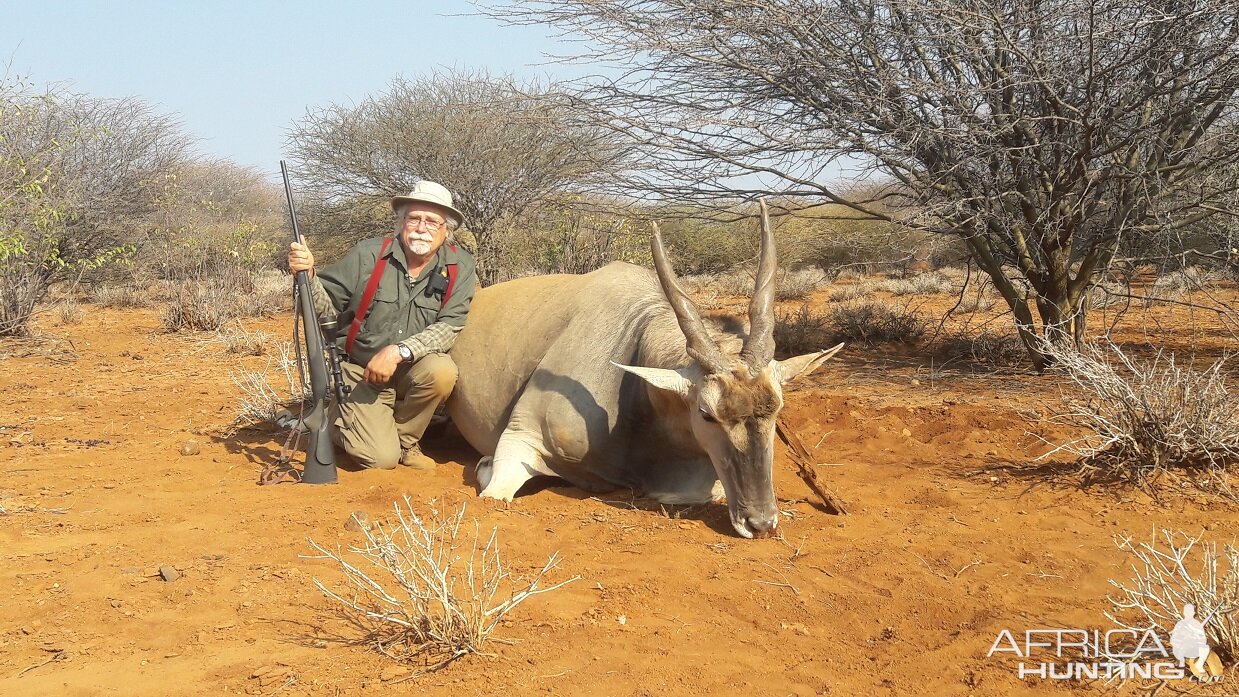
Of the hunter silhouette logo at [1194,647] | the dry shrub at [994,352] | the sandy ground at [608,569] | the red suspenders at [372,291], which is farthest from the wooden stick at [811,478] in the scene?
the dry shrub at [994,352]

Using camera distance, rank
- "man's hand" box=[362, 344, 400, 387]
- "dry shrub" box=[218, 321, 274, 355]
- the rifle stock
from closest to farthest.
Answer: the rifle stock < "man's hand" box=[362, 344, 400, 387] < "dry shrub" box=[218, 321, 274, 355]

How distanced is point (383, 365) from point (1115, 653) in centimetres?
402

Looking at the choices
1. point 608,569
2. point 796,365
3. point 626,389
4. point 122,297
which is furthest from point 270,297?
point 608,569

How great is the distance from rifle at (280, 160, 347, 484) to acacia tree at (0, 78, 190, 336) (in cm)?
436

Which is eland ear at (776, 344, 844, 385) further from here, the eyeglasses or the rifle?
the rifle

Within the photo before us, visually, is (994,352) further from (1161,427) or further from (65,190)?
(65,190)

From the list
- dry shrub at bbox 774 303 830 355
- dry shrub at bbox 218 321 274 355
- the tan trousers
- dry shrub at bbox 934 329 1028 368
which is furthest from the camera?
dry shrub at bbox 218 321 274 355

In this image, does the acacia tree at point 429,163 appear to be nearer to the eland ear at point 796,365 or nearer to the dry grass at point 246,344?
the dry grass at point 246,344

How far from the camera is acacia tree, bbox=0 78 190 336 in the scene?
1014cm

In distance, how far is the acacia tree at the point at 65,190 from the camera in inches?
399

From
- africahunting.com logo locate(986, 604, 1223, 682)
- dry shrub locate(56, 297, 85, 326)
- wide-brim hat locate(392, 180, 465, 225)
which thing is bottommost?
dry shrub locate(56, 297, 85, 326)

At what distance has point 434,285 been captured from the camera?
5.86 metres

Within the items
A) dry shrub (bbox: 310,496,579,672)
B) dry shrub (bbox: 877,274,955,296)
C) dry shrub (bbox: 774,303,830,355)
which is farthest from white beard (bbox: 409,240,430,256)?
dry shrub (bbox: 877,274,955,296)

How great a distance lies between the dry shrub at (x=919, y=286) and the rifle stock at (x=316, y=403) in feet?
40.4
